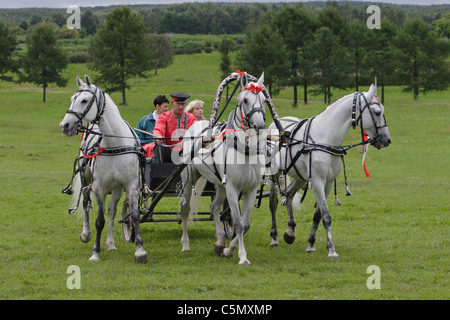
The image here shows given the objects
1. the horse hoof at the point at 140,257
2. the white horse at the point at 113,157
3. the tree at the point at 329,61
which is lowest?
the horse hoof at the point at 140,257

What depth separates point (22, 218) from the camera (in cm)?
1423

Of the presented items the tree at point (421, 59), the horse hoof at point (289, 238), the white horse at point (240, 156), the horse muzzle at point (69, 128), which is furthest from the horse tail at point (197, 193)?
the tree at point (421, 59)

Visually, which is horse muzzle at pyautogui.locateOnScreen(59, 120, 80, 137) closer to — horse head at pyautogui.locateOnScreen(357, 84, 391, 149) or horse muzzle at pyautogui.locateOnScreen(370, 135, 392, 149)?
horse head at pyautogui.locateOnScreen(357, 84, 391, 149)

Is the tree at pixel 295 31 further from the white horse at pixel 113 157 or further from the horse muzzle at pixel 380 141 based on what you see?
the white horse at pixel 113 157

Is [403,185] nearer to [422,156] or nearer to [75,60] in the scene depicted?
[422,156]

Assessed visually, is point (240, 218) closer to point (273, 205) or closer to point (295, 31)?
point (273, 205)

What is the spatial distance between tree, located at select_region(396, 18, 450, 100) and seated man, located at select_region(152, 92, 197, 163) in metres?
51.5

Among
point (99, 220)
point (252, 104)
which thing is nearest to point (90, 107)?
point (99, 220)

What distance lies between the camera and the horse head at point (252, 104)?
8305mm

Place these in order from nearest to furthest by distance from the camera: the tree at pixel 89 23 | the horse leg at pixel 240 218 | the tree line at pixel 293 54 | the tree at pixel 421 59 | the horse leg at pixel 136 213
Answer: the horse leg at pixel 240 218, the horse leg at pixel 136 213, the tree line at pixel 293 54, the tree at pixel 421 59, the tree at pixel 89 23

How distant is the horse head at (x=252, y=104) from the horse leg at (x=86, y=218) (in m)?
3.54

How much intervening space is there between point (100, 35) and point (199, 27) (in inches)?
4798

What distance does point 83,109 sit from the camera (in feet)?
29.5

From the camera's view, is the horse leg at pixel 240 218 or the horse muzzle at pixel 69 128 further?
the horse leg at pixel 240 218
